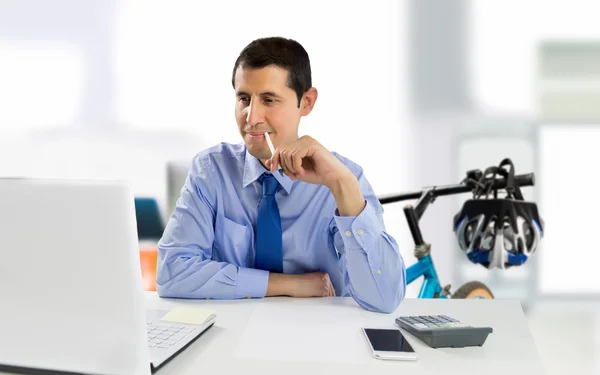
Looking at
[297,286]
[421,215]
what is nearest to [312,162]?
[297,286]

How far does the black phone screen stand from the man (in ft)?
1.24

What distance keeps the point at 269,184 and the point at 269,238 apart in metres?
0.15

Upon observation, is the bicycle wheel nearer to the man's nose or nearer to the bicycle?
the bicycle

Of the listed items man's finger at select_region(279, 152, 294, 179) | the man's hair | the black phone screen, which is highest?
the man's hair

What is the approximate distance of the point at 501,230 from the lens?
6.06ft

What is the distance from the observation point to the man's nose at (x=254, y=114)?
1655mm

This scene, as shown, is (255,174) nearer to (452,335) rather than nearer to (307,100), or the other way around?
(307,100)

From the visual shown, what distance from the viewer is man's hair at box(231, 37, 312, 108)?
66.7 inches

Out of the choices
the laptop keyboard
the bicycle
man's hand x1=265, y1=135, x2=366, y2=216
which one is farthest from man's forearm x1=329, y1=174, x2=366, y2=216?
the bicycle

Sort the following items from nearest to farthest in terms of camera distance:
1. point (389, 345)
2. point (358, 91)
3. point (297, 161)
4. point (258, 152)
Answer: point (389, 345), point (297, 161), point (258, 152), point (358, 91)

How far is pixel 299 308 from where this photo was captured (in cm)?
140

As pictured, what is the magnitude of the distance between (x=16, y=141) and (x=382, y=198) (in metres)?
3.64

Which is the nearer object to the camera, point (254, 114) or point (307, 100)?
point (254, 114)

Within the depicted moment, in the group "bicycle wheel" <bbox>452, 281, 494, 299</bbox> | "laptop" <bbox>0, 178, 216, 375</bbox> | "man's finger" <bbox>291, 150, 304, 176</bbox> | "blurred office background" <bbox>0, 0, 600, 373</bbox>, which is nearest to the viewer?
"laptop" <bbox>0, 178, 216, 375</bbox>
